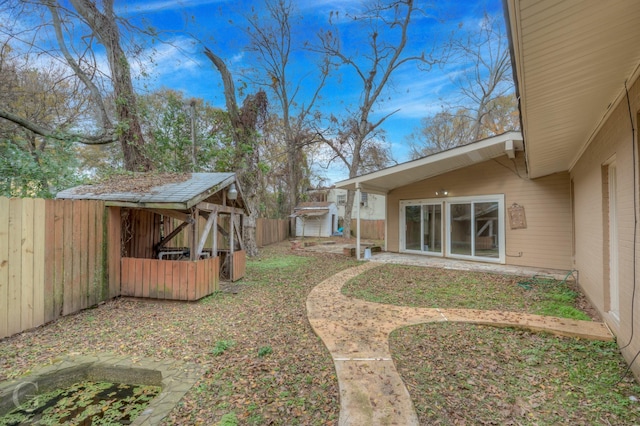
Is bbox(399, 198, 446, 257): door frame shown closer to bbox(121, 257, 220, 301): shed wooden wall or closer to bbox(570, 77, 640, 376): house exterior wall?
bbox(570, 77, 640, 376): house exterior wall

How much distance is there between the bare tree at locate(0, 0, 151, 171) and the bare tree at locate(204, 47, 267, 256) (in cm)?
310

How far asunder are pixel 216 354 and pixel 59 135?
18.8 feet

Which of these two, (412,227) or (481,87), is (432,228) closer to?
(412,227)

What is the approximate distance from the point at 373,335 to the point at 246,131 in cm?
938

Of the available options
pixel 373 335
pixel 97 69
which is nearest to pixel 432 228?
pixel 373 335

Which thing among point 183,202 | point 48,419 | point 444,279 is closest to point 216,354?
point 48,419

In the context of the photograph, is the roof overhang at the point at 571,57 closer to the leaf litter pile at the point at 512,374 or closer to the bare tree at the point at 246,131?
the leaf litter pile at the point at 512,374

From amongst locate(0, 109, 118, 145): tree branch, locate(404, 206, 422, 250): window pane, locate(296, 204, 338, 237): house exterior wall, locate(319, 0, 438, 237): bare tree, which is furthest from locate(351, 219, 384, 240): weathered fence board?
locate(0, 109, 118, 145): tree branch

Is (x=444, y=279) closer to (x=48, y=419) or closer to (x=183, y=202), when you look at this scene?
(x=183, y=202)

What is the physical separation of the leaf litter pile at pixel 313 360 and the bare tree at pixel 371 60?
14.0m

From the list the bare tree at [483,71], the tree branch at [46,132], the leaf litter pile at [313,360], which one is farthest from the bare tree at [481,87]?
the tree branch at [46,132]

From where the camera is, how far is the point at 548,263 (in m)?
7.85

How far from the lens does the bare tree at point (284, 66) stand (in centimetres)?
1499

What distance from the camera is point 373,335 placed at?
11.9ft
